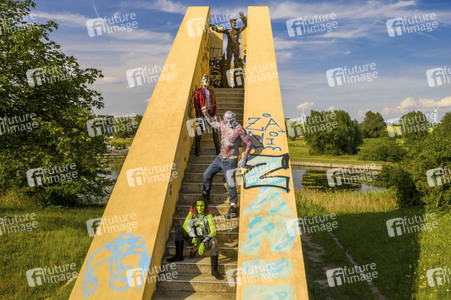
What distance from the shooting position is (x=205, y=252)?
6.29m

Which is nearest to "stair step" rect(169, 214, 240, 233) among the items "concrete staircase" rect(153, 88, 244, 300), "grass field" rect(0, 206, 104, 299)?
"concrete staircase" rect(153, 88, 244, 300)

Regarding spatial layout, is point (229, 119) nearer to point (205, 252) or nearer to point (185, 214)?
point (185, 214)

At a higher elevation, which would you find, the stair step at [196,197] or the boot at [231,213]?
the stair step at [196,197]

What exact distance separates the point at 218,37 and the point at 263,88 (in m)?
8.95

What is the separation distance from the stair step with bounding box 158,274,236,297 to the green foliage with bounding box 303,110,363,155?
5447cm

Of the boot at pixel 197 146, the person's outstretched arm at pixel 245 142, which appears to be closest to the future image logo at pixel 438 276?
the person's outstretched arm at pixel 245 142

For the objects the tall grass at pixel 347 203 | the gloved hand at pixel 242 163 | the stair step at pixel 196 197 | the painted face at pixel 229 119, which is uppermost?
the painted face at pixel 229 119

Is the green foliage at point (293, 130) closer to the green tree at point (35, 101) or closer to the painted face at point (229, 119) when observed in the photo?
the green tree at point (35, 101)

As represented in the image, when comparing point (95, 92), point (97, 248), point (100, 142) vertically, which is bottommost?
point (97, 248)

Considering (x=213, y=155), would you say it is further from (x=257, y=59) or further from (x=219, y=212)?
(x=257, y=59)

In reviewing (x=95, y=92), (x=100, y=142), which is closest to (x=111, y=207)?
(x=100, y=142)

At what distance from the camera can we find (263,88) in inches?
326

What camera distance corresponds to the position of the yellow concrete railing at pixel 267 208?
5.06 m

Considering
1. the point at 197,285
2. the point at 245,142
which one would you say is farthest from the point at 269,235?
the point at 245,142
